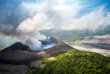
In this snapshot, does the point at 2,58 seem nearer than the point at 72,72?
No

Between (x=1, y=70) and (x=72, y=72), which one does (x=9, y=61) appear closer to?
(x=1, y=70)

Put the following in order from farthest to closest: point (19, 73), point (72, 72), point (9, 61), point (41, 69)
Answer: point (9, 61)
point (41, 69)
point (19, 73)
point (72, 72)

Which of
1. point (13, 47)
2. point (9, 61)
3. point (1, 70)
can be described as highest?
point (13, 47)

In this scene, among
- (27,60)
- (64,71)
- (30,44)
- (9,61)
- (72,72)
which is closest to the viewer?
(72,72)

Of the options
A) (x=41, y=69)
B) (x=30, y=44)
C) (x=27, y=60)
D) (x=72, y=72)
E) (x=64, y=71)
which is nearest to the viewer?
(x=72, y=72)

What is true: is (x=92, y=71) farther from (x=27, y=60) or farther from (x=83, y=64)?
(x=27, y=60)

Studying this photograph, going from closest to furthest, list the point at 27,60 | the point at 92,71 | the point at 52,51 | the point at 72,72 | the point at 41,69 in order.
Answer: the point at 92,71 < the point at 72,72 < the point at 41,69 < the point at 27,60 < the point at 52,51

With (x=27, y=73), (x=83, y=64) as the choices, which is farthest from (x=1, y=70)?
(x=83, y=64)

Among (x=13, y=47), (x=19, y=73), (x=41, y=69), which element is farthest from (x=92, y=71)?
(x=13, y=47)

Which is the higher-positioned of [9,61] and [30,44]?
[30,44]
